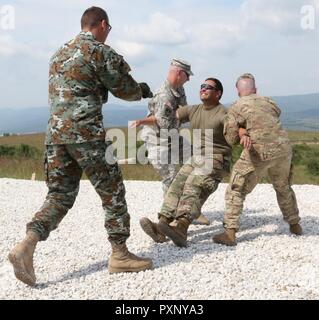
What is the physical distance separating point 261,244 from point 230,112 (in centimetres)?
165

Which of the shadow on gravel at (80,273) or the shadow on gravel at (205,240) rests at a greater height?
the shadow on gravel at (205,240)

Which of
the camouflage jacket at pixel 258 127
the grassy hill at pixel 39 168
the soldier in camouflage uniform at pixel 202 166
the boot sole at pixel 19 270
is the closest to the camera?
the boot sole at pixel 19 270

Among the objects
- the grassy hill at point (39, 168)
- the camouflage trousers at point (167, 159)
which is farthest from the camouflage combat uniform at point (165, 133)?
the grassy hill at point (39, 168)

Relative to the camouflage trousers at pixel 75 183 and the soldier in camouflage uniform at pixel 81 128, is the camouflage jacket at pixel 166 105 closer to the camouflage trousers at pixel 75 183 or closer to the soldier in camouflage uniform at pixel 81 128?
the soldier in camouflage uniform at pixel 81 128

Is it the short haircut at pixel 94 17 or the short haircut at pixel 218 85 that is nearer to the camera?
the short haircut at pixel 94 17

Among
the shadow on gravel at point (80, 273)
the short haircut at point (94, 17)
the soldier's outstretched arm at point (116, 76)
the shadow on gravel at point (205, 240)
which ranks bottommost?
the shadow on gravel at point (80, 273)

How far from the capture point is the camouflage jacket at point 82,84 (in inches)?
182

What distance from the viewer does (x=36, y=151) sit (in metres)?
29.3

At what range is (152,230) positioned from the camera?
6.22 metres

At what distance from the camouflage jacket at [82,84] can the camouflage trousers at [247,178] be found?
6.40ft

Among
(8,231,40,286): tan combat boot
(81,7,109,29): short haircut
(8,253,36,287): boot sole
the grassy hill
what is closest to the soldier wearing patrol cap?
(81,7,109,29): short haircut

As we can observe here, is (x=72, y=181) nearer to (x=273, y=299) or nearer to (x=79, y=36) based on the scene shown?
(x=79, y=36)

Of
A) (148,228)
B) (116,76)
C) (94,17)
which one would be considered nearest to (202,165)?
(148,228)
